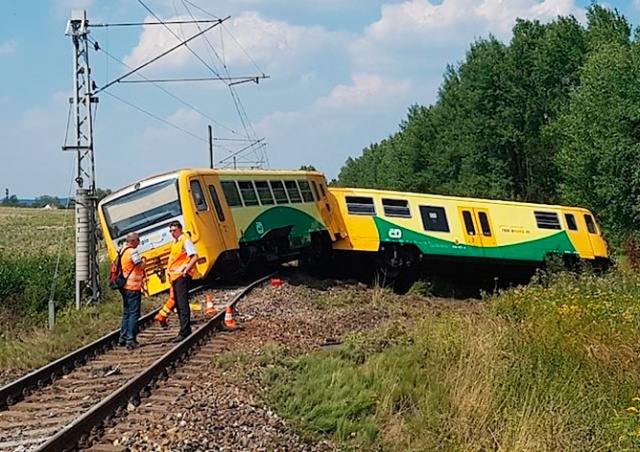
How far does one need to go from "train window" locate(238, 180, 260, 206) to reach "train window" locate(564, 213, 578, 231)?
31.8 feet

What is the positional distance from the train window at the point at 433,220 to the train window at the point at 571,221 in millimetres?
3944

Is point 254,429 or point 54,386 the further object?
point 54,386

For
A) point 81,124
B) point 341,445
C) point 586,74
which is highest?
point 586,74

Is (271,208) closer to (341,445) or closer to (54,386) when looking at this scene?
(54,386)

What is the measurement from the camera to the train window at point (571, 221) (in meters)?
25.9

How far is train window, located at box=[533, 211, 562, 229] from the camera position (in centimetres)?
2541

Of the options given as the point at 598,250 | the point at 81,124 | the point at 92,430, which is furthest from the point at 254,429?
the point at 598,250

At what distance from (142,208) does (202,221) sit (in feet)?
4.57

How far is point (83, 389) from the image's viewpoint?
32.7ft

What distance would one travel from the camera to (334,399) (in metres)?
8.83

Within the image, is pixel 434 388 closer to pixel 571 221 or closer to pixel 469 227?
pixel 469 227

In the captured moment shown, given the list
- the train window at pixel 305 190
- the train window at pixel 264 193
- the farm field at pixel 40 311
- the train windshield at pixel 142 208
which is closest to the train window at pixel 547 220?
the train window at pixel 305 190

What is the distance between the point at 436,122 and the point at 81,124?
46.1 meters

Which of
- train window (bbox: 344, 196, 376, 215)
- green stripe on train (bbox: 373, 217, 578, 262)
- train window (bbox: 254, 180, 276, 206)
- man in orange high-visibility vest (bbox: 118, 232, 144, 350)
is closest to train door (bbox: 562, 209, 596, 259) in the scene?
green stripe on train (bbox: 373, 217, 578, 262)
